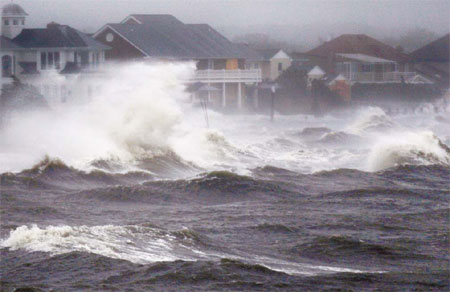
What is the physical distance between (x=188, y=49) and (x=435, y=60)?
27469 millimetres

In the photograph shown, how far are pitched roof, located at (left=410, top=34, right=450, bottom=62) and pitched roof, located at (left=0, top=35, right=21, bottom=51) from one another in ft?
134

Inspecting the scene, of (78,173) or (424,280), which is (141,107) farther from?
(424,280)

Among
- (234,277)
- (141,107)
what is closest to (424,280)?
(234,277)

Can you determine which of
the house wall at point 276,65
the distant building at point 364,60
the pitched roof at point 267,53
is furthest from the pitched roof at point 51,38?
the distant building at point 364,60

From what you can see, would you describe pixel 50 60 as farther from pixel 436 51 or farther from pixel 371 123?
pixel 436 51

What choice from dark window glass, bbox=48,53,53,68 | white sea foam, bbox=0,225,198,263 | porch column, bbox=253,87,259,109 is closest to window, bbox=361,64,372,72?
porch column, bbox=253,87,259,109

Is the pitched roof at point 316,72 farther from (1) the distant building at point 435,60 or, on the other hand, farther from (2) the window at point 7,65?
(2) the window at point 7,65

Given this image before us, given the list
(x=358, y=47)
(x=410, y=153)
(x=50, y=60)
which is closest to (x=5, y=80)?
(x=50, y=60)

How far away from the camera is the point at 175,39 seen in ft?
181

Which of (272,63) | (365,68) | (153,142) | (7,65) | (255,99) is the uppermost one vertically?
(272,63)

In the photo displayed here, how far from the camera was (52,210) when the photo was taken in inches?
719

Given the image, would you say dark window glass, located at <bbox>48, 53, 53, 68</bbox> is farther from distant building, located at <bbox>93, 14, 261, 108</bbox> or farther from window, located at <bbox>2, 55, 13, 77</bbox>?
distant building, located at <bbox>93, 14, 261, 108</bbox>

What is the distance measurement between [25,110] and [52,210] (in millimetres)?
17636

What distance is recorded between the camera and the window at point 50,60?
4169 centimetres
